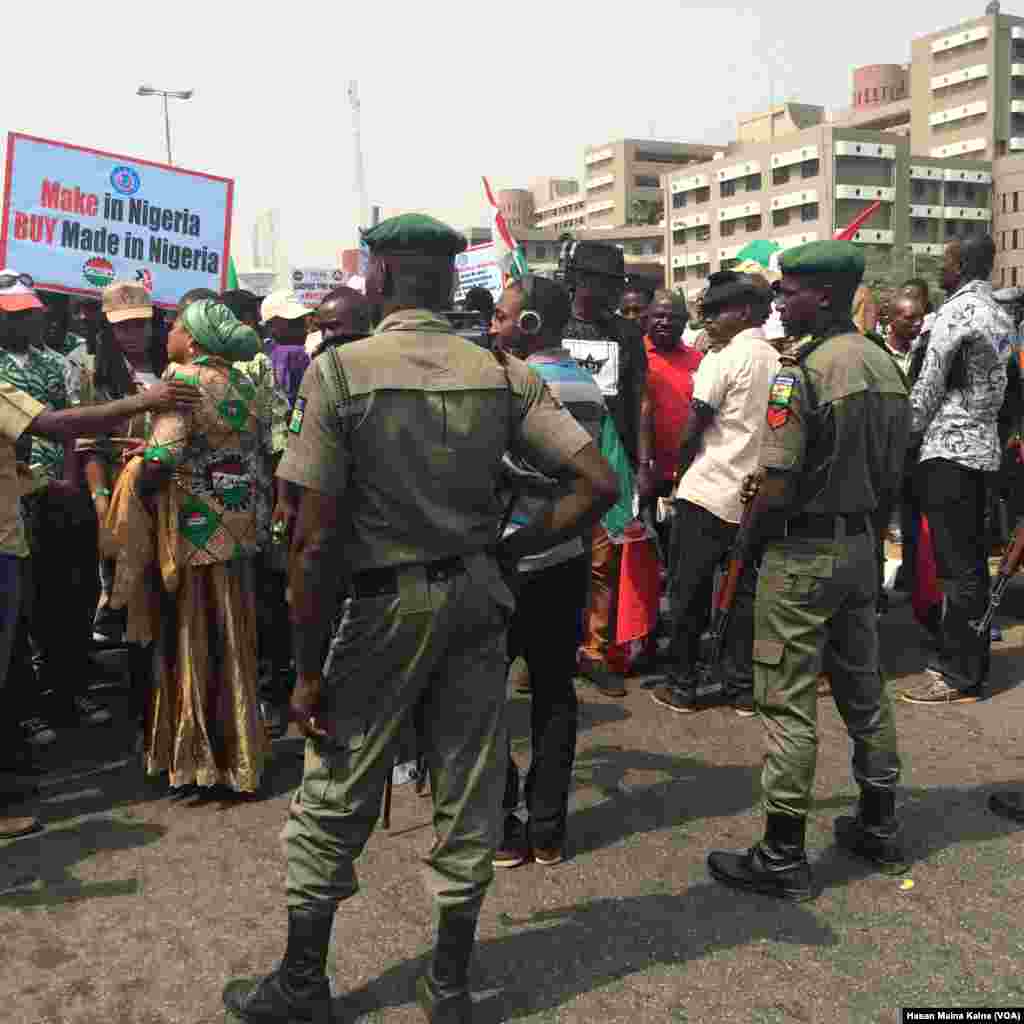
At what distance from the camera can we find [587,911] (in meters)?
3.50

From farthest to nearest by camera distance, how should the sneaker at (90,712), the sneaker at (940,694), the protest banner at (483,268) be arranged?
the protest banner at (483,268) → the sneaker at (940,694) → the sneaker at (90,712)

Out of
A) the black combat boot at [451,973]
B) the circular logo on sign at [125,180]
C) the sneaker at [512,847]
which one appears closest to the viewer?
the black combat boot at [451,973]

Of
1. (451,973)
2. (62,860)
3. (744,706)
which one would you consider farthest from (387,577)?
(744,706)

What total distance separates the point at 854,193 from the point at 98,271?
77655mm

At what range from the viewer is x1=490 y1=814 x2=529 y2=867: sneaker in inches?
150

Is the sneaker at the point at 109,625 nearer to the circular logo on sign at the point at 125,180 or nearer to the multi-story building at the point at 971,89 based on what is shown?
the circular logo on sign at the point at 125,180

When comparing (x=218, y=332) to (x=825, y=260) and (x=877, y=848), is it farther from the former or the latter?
(x=877, y=848)

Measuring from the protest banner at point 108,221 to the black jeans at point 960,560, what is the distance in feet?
14.5

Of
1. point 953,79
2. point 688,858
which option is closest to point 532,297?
point 688,858

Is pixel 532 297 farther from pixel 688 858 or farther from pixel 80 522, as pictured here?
pixel 80 522

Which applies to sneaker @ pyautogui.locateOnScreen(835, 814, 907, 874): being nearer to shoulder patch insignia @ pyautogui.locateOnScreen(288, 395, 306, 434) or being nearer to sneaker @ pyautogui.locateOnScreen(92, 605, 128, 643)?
shoulder patch insignia @ pyautogui.locateOnScreen(288, 395, 306, 434)

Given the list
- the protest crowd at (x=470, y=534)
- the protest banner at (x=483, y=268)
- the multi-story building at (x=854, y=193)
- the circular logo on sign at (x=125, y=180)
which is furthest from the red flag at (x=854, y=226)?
the multi-story building at (x=854, y=193)

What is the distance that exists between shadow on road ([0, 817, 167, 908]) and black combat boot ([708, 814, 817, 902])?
6.90ft

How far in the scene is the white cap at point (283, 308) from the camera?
6.55 m
